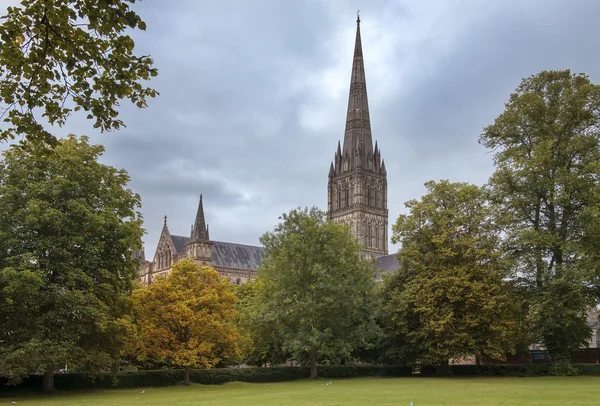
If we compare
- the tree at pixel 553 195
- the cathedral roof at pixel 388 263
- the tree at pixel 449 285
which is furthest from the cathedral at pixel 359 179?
the tree at pixel 553 195

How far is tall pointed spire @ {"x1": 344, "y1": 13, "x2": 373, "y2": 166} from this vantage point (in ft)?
445

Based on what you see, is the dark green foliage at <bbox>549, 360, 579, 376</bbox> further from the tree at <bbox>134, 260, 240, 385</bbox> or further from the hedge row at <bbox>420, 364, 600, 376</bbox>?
the tree at <bbox>134, 260, 240, 385</bbox>

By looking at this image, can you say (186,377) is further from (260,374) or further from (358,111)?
(358,111)

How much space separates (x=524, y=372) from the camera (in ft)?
148

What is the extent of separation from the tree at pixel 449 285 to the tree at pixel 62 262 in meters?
20.6

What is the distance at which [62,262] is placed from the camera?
110 ft

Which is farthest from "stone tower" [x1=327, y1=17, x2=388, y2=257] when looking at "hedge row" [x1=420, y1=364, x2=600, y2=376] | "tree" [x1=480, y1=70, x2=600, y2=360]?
"tree" [x1=480, y1=70, x2=600, y2=360]

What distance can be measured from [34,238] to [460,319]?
94.4 ft

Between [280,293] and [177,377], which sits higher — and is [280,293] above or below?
above

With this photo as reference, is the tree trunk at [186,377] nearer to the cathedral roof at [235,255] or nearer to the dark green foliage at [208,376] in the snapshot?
the dark green foliage at [208,376]

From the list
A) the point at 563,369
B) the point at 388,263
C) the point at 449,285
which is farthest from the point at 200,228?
the point at 563,369

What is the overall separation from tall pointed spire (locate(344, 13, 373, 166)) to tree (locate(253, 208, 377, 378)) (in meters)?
87.2

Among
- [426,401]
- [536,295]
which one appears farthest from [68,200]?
[536,295]

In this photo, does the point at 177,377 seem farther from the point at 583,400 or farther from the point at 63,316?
the point at 583,400
